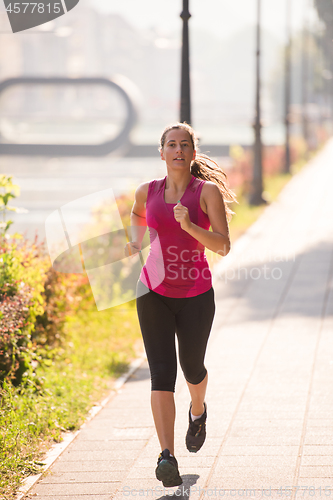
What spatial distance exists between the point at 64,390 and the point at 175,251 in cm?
205

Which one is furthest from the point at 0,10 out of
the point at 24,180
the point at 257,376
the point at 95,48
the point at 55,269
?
the point at 95,48

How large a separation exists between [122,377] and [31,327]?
3.84 ft

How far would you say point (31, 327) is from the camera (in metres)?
4.95

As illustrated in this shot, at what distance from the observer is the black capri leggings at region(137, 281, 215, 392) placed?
3.53 m

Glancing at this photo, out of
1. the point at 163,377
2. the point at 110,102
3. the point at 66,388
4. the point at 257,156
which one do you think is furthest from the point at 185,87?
the point at 110,102

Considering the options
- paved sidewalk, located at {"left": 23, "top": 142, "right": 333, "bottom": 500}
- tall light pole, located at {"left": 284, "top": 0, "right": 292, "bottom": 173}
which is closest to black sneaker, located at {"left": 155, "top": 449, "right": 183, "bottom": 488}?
paved sidewalk, located at {"left": 23, "top": 142, "right": 333, "bottom": 500}

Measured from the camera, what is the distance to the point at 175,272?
3.54 meters

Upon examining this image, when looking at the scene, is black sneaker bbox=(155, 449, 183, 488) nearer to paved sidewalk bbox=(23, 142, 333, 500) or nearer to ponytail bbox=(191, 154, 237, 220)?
paved sidewalk bbox=(23, 142, 333, 500)

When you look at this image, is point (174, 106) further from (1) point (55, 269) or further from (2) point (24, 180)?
(1) point (55, 269)

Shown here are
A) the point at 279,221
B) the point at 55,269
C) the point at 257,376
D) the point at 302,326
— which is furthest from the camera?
the point at 279,221

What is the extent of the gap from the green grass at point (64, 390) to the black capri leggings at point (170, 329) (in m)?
1.03

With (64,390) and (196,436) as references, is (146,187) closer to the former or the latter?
(196,436)

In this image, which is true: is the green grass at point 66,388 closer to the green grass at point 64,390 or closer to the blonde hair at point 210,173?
the green grass at point 64,390

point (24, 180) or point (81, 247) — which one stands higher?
point (81, 247)
